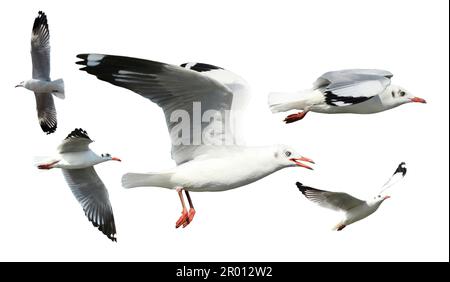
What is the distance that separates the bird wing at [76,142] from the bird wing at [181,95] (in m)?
0.75

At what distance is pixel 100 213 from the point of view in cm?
589

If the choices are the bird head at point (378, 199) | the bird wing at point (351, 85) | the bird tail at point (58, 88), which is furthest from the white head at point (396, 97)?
the bird tail at point (58, 88)

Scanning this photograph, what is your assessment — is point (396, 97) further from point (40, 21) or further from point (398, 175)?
point (40, 21)

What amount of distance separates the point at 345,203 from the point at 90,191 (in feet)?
5.96

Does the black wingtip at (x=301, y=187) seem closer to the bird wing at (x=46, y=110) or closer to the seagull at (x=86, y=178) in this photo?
the seagull at (x=86, y=178)

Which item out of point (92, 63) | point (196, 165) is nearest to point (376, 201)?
point (196, 165)

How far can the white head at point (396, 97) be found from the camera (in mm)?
5781

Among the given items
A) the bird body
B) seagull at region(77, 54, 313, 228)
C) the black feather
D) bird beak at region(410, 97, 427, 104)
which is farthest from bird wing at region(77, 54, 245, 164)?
bird beak at region(410, 97, 427, 104)

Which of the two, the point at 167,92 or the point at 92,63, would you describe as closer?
the point at 92,63

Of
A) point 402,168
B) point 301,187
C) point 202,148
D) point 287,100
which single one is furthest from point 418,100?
point 202,148

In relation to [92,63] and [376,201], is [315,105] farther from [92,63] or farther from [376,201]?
[92,63]

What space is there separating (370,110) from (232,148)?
49.6 inches

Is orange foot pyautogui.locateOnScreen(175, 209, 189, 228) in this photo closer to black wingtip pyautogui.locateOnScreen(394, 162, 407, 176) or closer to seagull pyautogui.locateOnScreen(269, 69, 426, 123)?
seagull pyautogui.locateOnScreen(269, 69, 426, 123)

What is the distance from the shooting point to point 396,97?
230 inches
